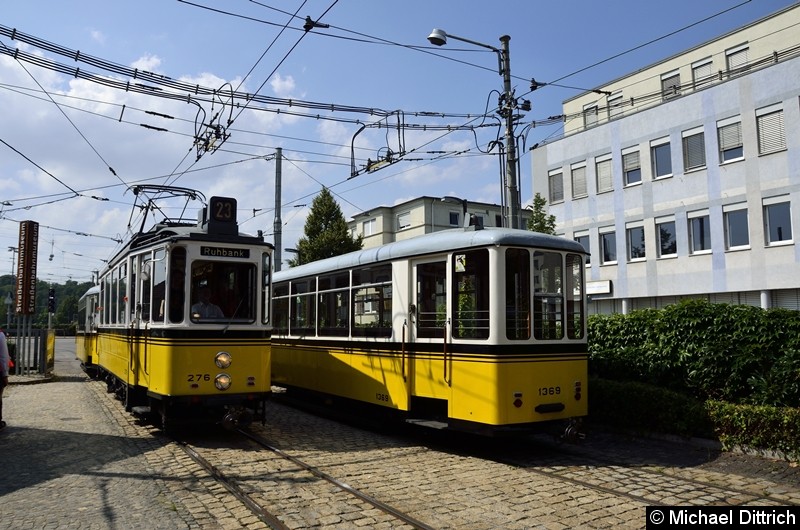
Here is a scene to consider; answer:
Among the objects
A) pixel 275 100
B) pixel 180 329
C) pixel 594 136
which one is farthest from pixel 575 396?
pixel 594 136

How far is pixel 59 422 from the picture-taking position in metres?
11.5

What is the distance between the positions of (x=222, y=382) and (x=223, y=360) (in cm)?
32

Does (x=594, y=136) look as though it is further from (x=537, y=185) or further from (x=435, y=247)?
(x=435, y=247)

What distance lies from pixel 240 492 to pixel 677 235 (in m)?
23.1

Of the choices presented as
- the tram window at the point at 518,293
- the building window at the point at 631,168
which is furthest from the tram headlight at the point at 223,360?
the building window at the point at 631,168

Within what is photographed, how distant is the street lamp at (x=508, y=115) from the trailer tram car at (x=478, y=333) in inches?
110

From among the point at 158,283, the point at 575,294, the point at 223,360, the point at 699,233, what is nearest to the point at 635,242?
the point at 699,233

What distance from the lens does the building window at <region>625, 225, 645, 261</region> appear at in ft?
90.0

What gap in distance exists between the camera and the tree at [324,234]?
36875mm

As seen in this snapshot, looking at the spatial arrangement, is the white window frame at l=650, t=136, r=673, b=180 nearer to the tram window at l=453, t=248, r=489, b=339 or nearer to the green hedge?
the green hedge

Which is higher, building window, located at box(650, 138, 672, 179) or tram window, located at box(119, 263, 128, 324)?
building window, located at box(650, 138, 672, 179)

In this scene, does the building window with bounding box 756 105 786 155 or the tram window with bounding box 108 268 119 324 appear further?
the building window with bounding box 756 105 786 155

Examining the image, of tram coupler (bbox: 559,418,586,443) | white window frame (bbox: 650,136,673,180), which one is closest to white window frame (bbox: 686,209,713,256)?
white window frame (bbox: 650,136,673,180)

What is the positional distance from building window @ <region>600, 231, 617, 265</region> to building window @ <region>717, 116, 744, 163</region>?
5842 mm
